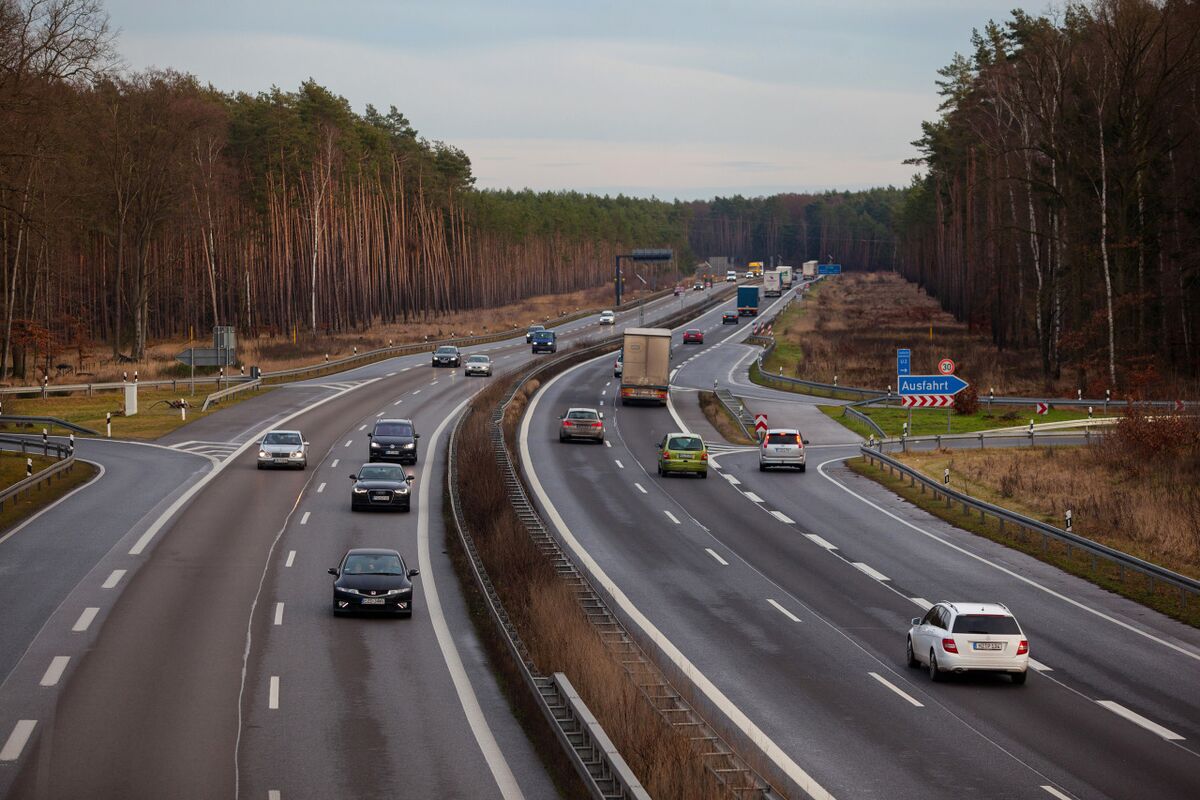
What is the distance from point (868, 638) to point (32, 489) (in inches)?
1069

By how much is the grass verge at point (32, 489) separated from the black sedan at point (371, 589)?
544 inches

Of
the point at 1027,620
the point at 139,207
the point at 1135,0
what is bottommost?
the point at 1027,620

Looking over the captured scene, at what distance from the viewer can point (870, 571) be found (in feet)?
104

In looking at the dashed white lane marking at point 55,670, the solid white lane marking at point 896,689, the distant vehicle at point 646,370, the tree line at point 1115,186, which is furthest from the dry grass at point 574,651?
the tree line at point 1115,186

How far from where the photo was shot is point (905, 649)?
24.4 m

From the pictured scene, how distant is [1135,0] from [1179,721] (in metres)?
53.8

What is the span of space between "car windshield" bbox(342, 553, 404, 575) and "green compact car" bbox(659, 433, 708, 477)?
22.4 meters

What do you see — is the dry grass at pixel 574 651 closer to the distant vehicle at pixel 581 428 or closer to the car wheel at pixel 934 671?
the car wheel at pixel 934 671

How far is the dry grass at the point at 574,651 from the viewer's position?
14.5 meters

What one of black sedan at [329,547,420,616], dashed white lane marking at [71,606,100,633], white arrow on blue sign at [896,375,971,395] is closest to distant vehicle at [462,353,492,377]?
white arrow on blue sign at [896,375,971,395]

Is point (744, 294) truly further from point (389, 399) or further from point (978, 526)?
point (978, 526)

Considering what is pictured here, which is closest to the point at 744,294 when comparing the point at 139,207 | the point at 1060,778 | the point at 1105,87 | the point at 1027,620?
the point at 139,207

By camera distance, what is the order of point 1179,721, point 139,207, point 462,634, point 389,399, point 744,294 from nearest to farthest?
1. point 1179,721
2. point 462,634
3. point 389,399
4. point 139,207
5. point 744,294

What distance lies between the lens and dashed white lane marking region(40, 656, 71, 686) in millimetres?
19891
